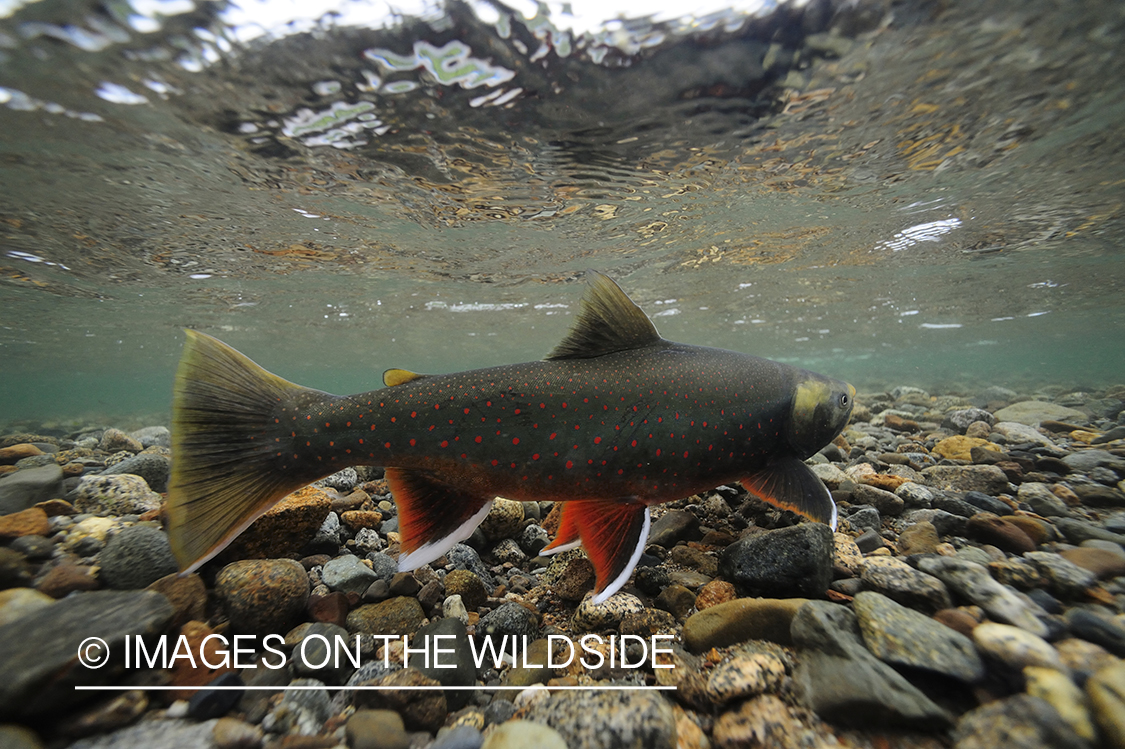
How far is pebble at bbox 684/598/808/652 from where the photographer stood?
6.63 feet

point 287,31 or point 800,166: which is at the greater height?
point 287,31

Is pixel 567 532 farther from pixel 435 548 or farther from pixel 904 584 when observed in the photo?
pixel 904 584

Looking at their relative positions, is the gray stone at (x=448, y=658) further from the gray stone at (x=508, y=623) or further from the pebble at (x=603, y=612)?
the pebble at (x=603, y=612)

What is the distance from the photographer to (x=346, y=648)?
2086mm

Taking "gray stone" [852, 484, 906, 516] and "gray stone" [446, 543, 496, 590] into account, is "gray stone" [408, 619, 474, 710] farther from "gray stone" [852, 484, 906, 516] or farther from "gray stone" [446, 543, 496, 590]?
"gray stone" [852, 484, 906, 516]

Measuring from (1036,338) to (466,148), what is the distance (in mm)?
46960

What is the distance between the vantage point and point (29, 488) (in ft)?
10.0

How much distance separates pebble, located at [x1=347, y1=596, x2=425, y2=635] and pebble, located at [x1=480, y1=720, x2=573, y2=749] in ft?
2.93

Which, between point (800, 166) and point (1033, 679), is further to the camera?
point (800, 166)

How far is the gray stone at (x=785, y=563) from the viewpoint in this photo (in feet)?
7.44

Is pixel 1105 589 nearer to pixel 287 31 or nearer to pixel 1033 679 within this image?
pixel 1033 679

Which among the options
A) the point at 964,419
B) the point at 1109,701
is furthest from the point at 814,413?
the point at 964,419

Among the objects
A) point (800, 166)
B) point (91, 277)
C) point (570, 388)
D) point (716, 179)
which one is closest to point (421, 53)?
point (570, 388)

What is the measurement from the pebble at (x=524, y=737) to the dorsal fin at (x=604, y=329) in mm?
1791
